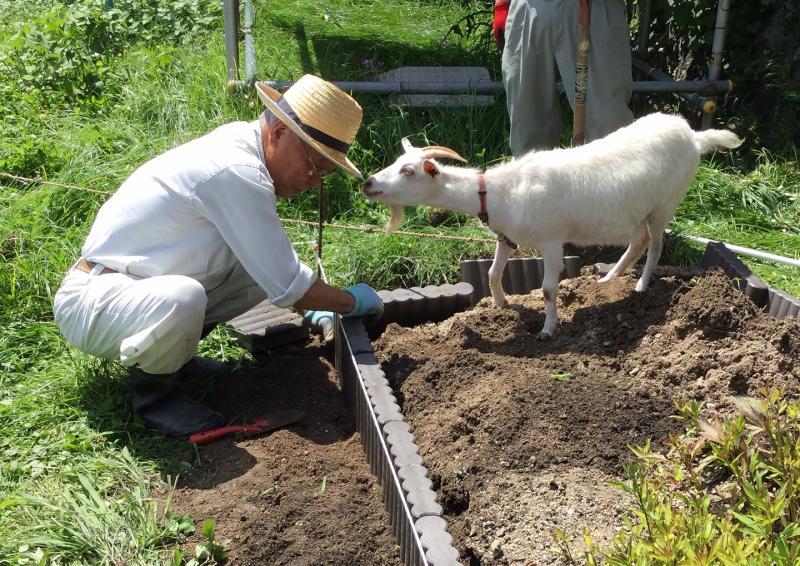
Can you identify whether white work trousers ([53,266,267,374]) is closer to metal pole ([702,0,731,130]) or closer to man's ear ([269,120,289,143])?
man's ear ([269,120,289,143])

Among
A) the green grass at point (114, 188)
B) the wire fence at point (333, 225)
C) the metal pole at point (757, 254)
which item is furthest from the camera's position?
the wire fence at point (333, 225)

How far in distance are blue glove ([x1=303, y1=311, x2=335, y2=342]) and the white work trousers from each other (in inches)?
33.3

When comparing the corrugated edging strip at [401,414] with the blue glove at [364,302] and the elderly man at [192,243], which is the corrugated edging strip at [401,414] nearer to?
the blue glove at [364,302]

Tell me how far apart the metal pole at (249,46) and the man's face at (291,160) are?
2.99 meters

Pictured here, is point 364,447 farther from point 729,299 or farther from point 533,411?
point 729,299

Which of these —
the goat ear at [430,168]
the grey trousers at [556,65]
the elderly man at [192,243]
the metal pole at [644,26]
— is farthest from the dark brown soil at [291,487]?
the metal pole at [644,26]

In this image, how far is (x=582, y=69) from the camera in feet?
16.1

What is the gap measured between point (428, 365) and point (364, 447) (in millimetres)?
477

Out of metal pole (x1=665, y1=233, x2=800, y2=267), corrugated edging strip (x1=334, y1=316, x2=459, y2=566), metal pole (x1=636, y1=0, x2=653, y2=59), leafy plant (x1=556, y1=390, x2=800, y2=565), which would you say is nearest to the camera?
leafy plant (x1=556, y1=390, x2=800, y2=565)

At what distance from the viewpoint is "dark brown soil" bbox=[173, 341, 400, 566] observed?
116 inches

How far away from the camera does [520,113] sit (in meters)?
5.54

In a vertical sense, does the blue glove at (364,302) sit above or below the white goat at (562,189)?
below

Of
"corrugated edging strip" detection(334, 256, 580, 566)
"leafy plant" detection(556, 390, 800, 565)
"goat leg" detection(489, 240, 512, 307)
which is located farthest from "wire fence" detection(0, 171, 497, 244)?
"leafy plant" detection(556, 390, 800, 565)

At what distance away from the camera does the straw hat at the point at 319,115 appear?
3.46 metres
